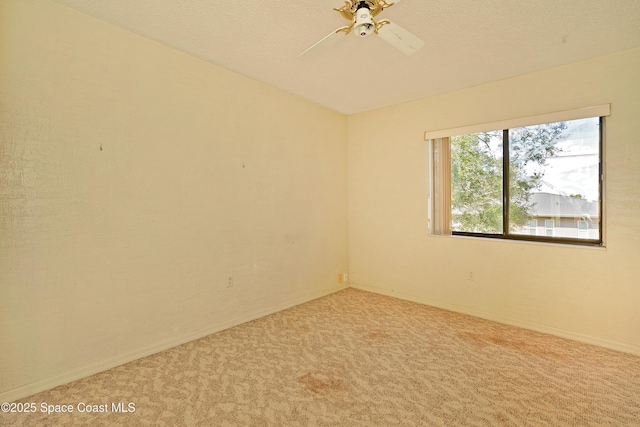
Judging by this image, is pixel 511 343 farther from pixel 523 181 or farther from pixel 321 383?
pixel 321 383

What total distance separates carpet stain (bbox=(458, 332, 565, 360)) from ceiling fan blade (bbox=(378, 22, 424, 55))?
2.55 m

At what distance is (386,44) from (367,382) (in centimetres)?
264

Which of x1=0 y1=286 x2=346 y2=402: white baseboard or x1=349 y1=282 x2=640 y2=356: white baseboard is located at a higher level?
x1=0 y1=286 x2=346 y2=402: white baseboard

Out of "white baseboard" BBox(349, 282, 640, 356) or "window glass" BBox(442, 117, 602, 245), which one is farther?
"window glass" BBox(442, 117, 602, 245)

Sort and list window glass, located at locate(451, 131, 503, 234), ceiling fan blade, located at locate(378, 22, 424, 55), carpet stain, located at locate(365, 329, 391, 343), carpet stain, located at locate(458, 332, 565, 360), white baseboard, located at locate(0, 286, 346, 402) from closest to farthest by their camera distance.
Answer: ceiling fan blade, located at locate(378, 22, 424, 55) < white baseboard, located at locate(0, 286, 346, 402) < carpet stain, located at locate(458, 332, 565, 360) < carpet stain, located at locate(365, 329, 391, 343) < window glass, located at locate(451, 131, 503, 234)

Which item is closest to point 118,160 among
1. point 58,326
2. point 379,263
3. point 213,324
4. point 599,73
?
point 58,326

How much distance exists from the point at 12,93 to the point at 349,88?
286cm

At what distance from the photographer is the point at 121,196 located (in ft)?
7.88

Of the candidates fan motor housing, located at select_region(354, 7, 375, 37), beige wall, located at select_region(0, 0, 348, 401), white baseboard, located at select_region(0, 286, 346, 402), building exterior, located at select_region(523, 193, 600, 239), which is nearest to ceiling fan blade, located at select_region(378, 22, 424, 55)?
fan motor housing, located at select_region(354, 7, 375, 37)

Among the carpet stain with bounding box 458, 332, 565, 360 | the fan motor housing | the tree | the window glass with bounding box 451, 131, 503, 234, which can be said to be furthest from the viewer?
the window glass with bounding box 451, 131, 503, 234

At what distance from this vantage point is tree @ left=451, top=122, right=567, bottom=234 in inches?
125

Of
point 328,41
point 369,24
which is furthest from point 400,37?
point 328,41

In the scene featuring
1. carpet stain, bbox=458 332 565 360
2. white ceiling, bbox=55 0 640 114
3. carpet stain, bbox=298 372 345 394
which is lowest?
carpet stain, bbox=458 332 565 360

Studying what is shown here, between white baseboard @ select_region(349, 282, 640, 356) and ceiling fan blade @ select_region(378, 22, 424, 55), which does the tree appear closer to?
white baseboard @ select_region(349, 282, 640, 356)
